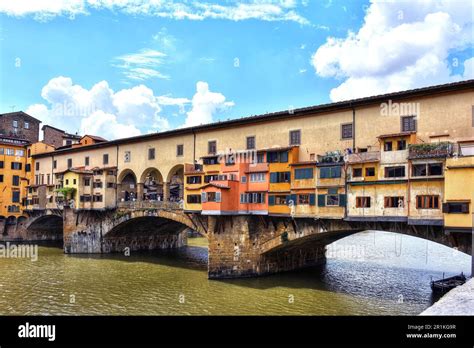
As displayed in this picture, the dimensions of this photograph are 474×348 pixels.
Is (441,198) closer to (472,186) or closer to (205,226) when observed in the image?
(472,186)

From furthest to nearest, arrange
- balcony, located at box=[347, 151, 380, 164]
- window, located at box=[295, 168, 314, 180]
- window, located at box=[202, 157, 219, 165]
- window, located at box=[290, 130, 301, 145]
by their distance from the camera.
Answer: window, located at box=[202, 157, 219, 165]
window, located at box=[290, 130, 301, 145]
window, located at box=[295, 168, 314, 180]
balcony, located at box=[347, 151, 380, 164]

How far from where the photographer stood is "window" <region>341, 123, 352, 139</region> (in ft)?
105

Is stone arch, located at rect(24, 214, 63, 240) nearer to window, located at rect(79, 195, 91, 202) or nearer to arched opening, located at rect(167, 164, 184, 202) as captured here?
window, located at rect(79, 195, 91, 202)

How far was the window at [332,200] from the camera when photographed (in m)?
30.2

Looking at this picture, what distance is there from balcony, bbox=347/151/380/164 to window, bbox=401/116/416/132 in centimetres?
317

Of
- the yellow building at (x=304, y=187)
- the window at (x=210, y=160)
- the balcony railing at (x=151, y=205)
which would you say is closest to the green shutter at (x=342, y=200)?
the yellow building at (x=304, y=187)

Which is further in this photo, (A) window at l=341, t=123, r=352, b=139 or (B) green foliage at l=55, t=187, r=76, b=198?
(B) green foliage at l=55, t=187, r=76, b=198

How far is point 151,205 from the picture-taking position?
47.1m

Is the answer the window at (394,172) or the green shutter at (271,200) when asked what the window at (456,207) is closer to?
the window at (394,172)

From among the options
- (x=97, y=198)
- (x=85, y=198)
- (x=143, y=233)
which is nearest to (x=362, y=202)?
(x=97, y=198)

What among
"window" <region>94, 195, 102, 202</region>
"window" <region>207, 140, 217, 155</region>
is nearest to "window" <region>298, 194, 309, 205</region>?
"window" <region>207, 140, 217, 155</region>

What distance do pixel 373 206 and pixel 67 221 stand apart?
4343 cm

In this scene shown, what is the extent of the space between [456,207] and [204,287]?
2019cm
